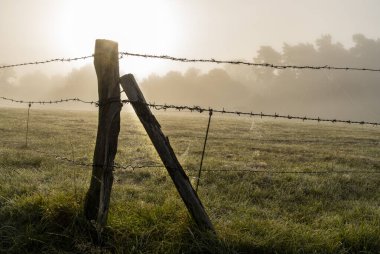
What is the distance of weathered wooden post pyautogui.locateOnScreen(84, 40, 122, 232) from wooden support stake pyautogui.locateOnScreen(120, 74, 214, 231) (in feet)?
0.64

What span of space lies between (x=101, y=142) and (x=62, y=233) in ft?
4.15

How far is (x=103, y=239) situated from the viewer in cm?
515

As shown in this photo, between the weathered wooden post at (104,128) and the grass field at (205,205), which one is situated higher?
the weathered wooden post at (104,128)

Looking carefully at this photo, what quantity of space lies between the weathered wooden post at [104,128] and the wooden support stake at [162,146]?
0.64 ft

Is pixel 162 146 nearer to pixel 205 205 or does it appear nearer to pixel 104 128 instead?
pixel 104 128

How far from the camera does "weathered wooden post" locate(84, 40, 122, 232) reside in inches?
197

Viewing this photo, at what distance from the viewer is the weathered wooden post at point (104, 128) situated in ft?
16.4

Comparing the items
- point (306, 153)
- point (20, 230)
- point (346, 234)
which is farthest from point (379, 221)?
point (306, 153)

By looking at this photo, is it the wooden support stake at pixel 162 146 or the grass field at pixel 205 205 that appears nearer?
the wooden support stake at pixel 162 146

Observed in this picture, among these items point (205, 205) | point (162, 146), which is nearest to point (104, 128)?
point (162, 146)

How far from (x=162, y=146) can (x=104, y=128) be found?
0.78 meters

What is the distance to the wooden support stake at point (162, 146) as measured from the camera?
4992 mm

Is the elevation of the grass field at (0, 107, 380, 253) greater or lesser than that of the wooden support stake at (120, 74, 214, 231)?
lesser

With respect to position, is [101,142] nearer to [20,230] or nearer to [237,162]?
[20,230]
